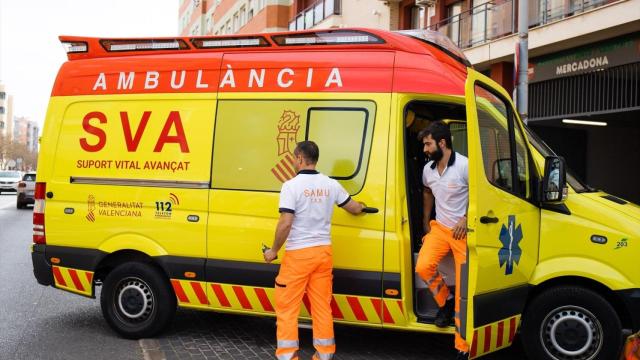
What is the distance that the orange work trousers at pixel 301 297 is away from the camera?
4.77 m

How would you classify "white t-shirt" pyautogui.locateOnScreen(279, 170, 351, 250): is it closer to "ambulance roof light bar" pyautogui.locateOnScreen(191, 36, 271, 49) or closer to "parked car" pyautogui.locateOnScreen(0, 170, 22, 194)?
"ambulance roof light bar" pyautogui.locateOnScreen(191, 36, 271, 49)

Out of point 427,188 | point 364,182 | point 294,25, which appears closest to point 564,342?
point 427,188

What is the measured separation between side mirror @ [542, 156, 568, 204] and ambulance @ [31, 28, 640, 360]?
0.04 feet

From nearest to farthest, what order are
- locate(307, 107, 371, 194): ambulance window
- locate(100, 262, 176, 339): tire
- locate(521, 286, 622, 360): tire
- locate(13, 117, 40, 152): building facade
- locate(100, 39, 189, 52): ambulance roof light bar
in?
locate(521, 286, 622, 360): tire → locate(307, 107, 371, 194): ambulance window → locate(100, 262, 176, 339): tire → locate(100, 39, 189, 52): ambulance roof light bar → locate(13, 117, 40, 152): building facade

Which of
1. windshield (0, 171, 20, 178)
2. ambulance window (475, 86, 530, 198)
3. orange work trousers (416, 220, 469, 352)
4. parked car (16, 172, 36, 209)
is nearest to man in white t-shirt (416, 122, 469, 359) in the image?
orange work trousers (416, 220, 469, 352)

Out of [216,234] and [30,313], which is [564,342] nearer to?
[216,234]

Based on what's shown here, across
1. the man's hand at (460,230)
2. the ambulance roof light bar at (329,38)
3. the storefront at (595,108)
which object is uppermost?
the storefront at (595,108)

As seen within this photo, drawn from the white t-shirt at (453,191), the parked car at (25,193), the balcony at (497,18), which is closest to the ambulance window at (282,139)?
the white t-shirt at (453,191)

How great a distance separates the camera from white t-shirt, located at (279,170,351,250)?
477 centimetres

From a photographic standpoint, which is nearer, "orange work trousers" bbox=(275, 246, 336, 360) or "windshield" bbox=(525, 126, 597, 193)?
"orange work trousers" bbox=(275, 246, 336, 360)

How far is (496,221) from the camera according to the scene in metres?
4.40

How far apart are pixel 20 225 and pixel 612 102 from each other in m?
14.9

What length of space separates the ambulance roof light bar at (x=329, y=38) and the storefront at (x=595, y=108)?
9.05 m

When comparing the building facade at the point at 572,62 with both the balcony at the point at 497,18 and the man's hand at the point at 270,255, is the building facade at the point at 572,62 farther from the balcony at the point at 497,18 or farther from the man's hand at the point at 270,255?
the man's hand at the point at 270,255
